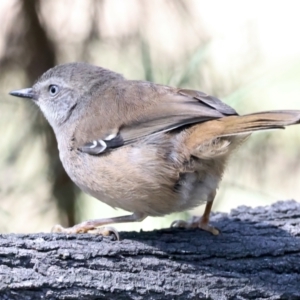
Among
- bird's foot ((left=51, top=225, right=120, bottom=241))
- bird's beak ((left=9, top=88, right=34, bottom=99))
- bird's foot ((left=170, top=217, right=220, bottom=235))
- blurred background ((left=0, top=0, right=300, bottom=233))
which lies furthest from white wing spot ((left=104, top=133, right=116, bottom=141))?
blurred background ((left=0, top=0, right=300, bottom=233))

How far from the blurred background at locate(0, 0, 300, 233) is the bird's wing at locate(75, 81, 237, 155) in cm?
113

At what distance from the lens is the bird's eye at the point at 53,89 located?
4.49 m

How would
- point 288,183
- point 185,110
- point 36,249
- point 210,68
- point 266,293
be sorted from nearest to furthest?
1. point 36,249
2. point 266,293
3. point 185,110
4. point 210,68
5. point 288,183

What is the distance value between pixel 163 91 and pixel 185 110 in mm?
366

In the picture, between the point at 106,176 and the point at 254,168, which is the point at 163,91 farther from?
the point at 254,168

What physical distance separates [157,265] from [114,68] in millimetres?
2525

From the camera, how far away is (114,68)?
5.54m

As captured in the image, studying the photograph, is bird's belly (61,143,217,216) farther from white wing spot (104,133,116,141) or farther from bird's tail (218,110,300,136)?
bird's tail (218,110,300,136)

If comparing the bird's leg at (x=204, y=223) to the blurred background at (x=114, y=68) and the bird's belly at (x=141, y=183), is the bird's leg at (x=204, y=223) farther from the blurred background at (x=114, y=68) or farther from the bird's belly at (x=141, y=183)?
the blurred background at (x=114, y=68)

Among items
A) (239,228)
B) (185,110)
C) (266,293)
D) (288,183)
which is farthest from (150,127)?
(288,183)

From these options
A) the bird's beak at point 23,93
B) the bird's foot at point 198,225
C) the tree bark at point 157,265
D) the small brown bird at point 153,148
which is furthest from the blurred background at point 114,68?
the tree bark at point 157,265

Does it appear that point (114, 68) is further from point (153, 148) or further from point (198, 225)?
point (198, 225)

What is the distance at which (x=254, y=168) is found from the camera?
5383 millimetres

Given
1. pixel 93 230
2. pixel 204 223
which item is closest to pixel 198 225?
pixel 204 223
